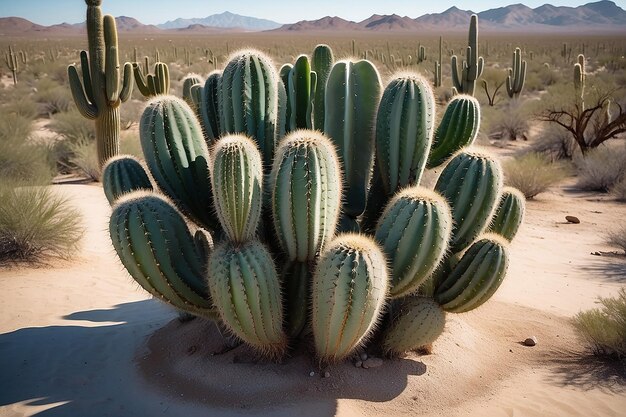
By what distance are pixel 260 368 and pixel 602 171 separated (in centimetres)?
984

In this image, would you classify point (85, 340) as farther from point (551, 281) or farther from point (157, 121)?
point (551, 281)

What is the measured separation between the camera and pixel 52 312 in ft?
19.0

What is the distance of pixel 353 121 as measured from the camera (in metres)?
4.35

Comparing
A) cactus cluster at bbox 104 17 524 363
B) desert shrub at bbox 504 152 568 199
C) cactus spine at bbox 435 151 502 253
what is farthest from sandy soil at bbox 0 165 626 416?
desert shrub at bbox 504 152 568 199

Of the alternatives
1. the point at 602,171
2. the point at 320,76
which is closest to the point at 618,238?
the point at 602,171

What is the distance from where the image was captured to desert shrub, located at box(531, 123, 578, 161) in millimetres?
14141

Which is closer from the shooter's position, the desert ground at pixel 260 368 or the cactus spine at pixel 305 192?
the cactus spine at pixel 305 192

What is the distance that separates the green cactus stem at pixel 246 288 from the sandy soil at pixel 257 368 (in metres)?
0.59

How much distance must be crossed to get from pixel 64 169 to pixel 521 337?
1135 cm

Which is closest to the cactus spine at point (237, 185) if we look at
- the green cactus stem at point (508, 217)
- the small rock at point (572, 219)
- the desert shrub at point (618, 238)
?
the green cactus stem at point (508, 217)

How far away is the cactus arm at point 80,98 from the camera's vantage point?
10.3 meters

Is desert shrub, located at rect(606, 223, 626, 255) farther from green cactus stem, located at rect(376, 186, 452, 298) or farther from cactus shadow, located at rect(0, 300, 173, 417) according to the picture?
cactus shadow, located at rect(0, 300, 173, 417)

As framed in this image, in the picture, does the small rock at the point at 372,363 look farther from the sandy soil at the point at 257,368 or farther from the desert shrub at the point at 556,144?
the desert shrub at the point at 556,144

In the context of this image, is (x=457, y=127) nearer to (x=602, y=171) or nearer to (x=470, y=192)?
(x=470, y=192)
